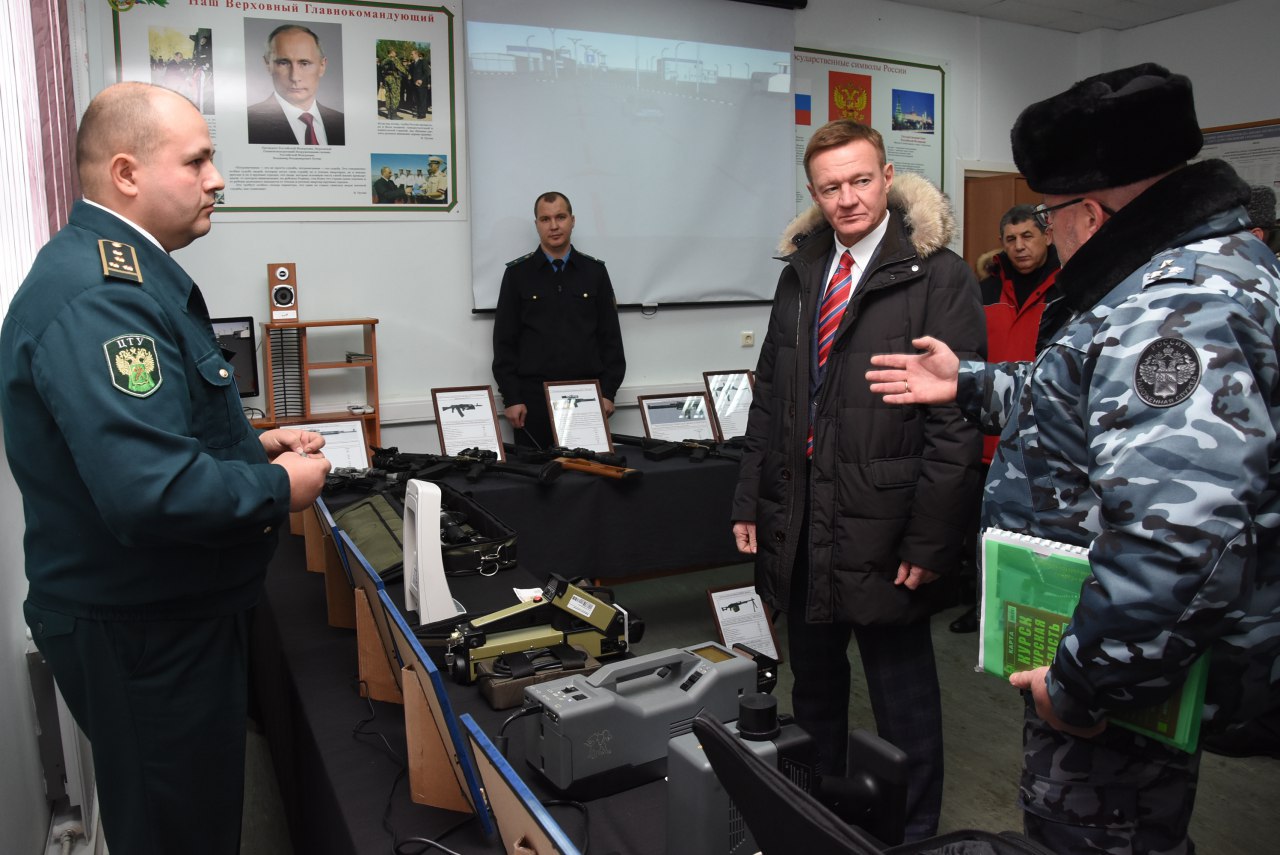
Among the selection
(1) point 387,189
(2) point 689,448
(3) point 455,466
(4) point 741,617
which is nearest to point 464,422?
(3) point 455,466

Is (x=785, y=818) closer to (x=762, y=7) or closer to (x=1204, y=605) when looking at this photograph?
(x=1204, y=605)

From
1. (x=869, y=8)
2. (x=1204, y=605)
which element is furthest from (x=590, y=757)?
(x=869, y=8)

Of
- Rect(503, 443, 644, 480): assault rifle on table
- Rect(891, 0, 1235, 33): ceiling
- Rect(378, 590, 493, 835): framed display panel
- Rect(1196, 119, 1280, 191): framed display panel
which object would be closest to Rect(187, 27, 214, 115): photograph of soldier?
Rect(503, 443, 644, 480): assault rifle on table

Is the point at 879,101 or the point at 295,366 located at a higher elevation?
the point at 879,101

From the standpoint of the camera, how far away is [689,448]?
3.55 m

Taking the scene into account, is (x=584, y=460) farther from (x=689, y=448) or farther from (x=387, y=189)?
(x=387, y=189)

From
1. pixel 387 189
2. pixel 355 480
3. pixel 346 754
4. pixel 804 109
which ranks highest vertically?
pixel 804 109

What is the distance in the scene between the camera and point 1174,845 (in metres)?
1.17

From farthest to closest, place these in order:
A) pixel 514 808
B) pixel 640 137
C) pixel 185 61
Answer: pixel 640 137 < pixel 185 61 < pixel 514 808

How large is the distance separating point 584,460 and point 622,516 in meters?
0.25

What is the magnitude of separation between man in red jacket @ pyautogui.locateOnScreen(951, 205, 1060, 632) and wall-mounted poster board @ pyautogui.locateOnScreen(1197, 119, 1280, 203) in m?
3.19

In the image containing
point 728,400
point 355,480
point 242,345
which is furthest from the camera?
point 242,345

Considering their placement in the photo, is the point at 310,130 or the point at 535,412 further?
the point at 535,412

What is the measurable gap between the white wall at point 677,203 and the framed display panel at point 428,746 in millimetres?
3447
